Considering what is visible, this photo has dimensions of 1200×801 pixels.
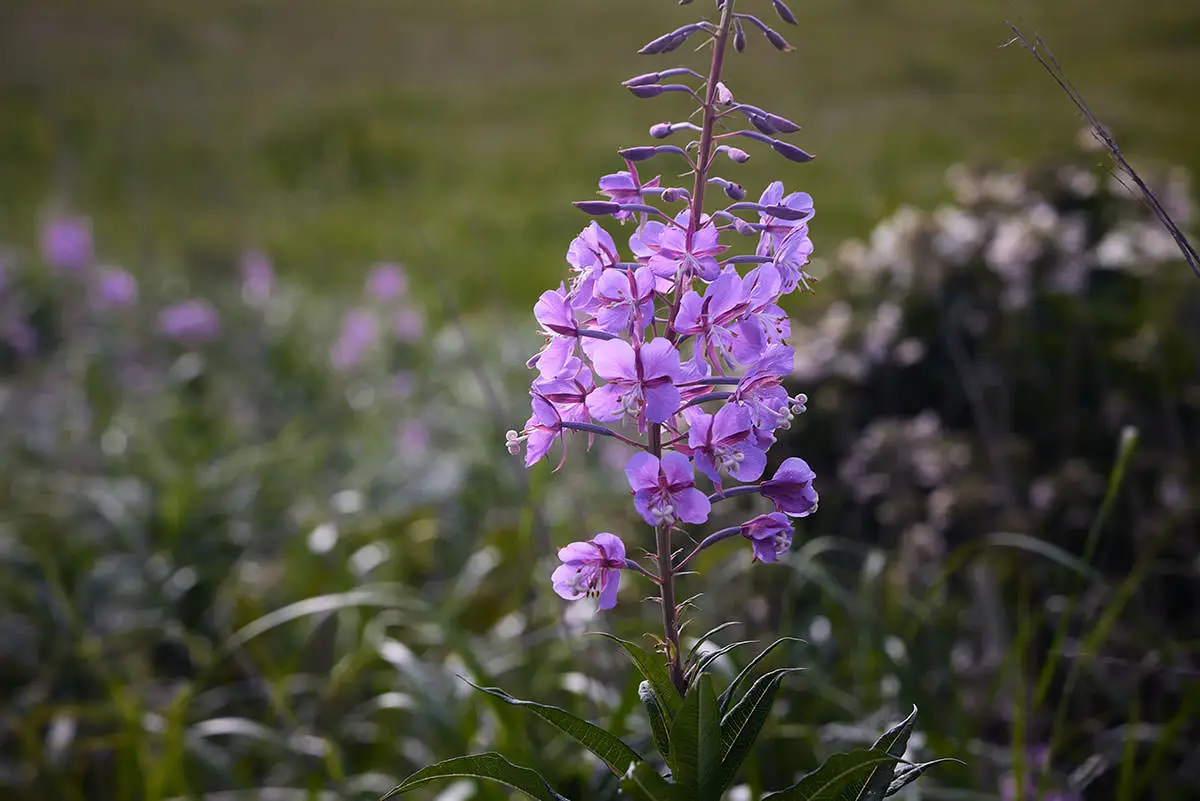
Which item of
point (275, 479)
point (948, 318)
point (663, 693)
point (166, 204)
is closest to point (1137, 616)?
point (948, 318)

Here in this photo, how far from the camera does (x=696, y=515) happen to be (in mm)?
1060

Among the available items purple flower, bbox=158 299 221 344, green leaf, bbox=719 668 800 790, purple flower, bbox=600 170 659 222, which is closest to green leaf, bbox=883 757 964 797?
green leaf, bbox=719 668 800 790

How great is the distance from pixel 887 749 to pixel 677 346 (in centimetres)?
52

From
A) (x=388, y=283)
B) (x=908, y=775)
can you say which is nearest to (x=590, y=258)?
(x=908, y=775)

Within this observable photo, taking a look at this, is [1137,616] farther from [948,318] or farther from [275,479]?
[275,479]

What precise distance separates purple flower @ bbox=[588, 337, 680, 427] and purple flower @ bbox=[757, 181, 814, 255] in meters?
0.24

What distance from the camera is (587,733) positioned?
1.11 meters

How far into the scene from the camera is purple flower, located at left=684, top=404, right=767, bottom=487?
1086 mm

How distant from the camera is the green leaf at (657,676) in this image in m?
1.06

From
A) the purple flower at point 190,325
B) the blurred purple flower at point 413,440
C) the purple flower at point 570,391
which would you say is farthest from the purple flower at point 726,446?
the purple flower at point 190,325

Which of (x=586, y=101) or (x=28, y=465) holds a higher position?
(x=586, y=101)

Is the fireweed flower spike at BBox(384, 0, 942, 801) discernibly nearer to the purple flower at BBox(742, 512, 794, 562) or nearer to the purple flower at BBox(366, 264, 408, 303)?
the purple flower at BBox(742, 512, 794, 562)

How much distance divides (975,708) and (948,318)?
131 cm

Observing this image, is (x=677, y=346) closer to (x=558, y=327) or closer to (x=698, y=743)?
(x=558, y=327)
